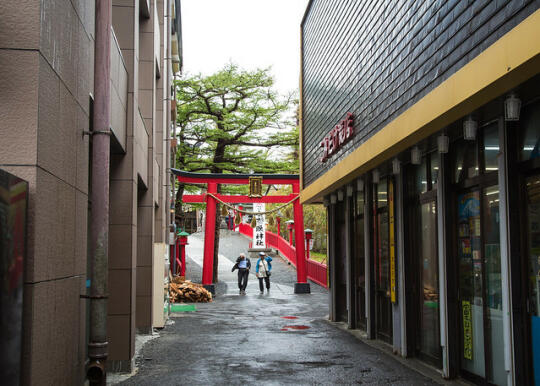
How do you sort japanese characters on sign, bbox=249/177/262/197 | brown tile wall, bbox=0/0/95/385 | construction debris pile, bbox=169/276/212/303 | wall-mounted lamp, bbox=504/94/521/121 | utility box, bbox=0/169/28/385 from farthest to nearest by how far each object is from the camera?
japanese characters on sign, bbox=249/177/262/197 → construction debris pile, bbox=169/276/212/303 → wall-mounted lamp, bbox=504/94/521/121 → brown tile wall, bbox=0/0/95/385 → utility box, bbox=0/169/28/385

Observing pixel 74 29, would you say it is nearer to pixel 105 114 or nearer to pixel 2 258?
pixel 105 114

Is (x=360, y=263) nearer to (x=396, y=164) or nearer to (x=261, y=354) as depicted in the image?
(x=261, y=354)

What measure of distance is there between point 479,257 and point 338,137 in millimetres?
5968

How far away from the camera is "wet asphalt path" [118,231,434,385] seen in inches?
359

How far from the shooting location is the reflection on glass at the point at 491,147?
781 cm

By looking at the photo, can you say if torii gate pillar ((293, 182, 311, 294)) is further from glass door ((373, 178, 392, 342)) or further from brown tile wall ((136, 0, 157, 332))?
glass door ((373, 178, 392, 342))

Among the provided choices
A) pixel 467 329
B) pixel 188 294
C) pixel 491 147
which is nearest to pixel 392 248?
pixel 467 329

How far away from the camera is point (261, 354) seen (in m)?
11.3

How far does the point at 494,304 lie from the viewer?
305 inches

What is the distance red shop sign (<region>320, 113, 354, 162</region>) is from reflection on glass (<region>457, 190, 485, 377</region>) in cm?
405

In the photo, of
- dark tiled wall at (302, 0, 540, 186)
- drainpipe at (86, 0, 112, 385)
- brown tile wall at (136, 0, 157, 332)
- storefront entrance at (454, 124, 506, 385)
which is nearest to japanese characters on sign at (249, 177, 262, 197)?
dark tiled wall at (302, 0, 540, 186)

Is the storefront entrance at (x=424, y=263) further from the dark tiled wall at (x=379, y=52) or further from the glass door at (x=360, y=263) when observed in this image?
the glass door at (x=360, y=263)

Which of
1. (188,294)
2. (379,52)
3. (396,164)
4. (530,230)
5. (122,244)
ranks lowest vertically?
(188,294)

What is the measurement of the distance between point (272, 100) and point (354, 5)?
19439 millimetres
